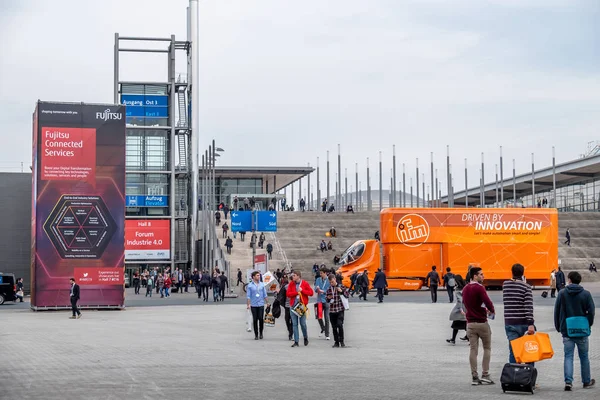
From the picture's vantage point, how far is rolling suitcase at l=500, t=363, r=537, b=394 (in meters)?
11.6

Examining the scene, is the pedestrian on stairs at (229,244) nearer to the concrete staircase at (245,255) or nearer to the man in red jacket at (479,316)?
the concrete staircase at (245,255)

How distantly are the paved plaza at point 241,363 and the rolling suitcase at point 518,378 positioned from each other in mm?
184

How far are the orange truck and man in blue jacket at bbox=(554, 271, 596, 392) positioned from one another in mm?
38366

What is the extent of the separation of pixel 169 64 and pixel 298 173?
81.7 feet

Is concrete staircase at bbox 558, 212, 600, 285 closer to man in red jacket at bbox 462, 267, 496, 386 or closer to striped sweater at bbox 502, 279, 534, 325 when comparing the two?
man in red jacket at bbox 462, 267, 496, 386

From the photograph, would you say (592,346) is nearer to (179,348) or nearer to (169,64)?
(179,348)

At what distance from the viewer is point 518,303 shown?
1256cm

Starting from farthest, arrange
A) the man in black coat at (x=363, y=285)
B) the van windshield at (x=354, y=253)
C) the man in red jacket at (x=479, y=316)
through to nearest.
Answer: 1. the van windshield at (x=354, y=253)
2. the man in black coat at (x=363, y=285)
3. the man in red jacket at (x=479, y=316)

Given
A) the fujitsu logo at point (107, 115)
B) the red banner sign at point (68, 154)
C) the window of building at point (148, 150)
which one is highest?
the window of building at point (148, 150)

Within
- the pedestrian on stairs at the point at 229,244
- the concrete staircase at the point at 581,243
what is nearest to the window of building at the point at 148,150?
the pedestrian on stairs at the point at 229,244

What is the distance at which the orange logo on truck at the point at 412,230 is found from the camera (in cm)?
5084

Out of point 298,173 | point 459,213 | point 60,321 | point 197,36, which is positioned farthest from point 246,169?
point 60,321

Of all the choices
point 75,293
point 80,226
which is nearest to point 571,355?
point 75,293

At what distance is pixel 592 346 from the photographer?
18.5 metres
